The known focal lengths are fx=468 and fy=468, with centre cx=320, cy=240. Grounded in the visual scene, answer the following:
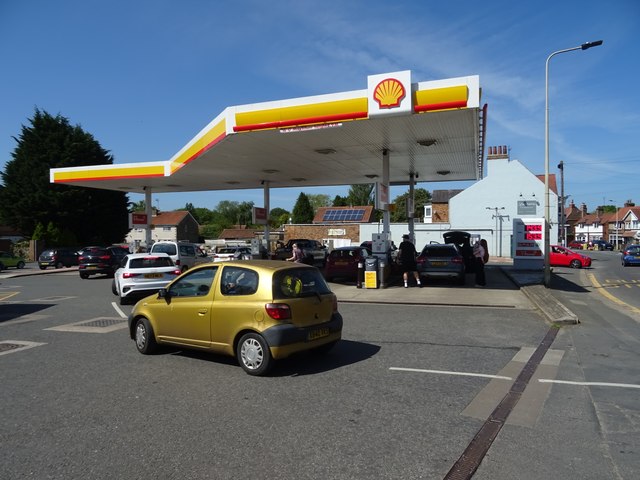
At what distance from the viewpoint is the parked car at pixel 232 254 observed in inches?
1000

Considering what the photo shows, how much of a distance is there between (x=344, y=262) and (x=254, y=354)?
12.8m

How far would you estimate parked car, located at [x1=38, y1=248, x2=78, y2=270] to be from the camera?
3388 cm

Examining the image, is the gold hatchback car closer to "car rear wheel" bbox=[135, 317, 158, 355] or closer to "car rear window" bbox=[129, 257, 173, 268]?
"car rear wheel" bbox=[135, 317, 158, 355]

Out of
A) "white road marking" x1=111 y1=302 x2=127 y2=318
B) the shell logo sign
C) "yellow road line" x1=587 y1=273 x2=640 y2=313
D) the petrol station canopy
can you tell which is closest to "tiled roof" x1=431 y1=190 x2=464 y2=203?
the petrol station canopy

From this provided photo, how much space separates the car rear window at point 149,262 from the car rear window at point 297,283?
28.3 ft

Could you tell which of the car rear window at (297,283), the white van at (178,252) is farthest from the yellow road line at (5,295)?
the car rear window at (297,283)

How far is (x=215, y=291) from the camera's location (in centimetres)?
662

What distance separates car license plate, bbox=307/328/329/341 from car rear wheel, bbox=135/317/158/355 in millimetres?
2666

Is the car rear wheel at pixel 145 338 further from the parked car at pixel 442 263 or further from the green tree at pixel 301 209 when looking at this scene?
the green tree at pixel 301 209

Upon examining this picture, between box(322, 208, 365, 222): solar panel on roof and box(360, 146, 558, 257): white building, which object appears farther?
box(322, 208, 365, 222): solar panel on roof

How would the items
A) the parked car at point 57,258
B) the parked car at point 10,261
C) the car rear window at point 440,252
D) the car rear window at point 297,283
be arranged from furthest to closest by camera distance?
1. the parked car at point 10,261
2. the parked car at point 57,258
3. the car rear window at point 440,252
4. the car rear window at point 297,283

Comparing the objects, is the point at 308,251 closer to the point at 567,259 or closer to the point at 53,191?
the point at 567,259

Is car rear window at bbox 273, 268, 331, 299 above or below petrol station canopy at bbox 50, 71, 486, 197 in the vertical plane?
below

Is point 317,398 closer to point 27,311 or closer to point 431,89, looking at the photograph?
point 431,89
